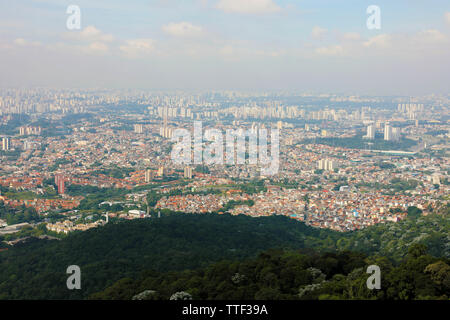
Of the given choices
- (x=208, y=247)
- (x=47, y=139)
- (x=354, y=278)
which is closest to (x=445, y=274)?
(x=354, y=278)

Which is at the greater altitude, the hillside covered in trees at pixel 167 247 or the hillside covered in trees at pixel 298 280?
the hillside covered in trees at pixel 298 280

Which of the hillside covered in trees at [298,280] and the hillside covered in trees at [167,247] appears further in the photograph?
the hillside covered in trees at [167,247]

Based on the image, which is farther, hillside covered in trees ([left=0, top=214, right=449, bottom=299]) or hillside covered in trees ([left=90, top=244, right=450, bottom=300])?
hillside covered in trees ([left=0, top=214, right=449, bottom=299])

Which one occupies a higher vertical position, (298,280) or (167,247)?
(298,280)

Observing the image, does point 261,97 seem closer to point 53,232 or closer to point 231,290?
point 53,232

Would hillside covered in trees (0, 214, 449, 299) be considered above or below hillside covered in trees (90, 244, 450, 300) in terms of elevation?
below

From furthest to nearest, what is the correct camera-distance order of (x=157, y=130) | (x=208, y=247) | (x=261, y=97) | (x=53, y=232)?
(x=261, y=97), (x=157, y=130), (x=53, y=232), (x=208, y=247)

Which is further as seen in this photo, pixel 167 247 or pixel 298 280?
pixel 167 247

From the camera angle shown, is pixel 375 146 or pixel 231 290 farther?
pixel 375 146
